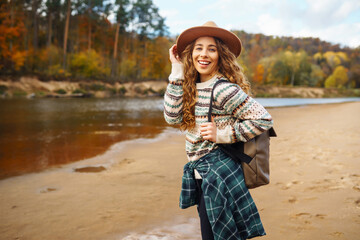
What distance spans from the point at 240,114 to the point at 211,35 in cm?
63

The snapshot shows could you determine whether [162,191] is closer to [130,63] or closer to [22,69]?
[22,69]

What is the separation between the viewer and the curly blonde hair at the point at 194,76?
187cm

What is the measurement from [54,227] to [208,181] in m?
2.57

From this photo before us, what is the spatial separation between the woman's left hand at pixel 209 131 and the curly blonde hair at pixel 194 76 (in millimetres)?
160

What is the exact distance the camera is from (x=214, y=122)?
182 cm

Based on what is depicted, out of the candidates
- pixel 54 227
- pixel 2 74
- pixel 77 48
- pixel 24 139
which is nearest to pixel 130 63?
pixel 77 48

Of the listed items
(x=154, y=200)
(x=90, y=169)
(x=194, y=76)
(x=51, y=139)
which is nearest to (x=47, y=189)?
(x=90, y=169)

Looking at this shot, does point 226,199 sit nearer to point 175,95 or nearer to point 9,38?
point 175,95

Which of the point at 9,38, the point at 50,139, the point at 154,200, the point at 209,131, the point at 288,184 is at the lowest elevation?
the point at 50,139

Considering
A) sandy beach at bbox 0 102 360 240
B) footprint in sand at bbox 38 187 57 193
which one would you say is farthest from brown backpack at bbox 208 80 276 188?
footprint in sand at bbox 38 187 57 193

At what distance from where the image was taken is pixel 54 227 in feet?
11.1

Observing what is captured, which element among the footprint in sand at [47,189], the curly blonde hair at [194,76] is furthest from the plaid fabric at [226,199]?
the footprint in sand at [47,189]

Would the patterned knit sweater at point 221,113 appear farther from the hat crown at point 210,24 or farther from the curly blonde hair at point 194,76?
the hat crown at point 210,24

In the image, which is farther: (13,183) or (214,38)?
(13,183)
